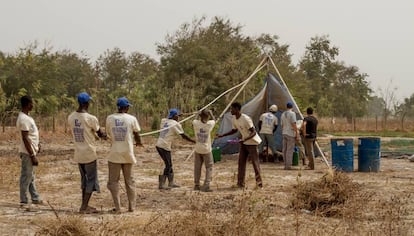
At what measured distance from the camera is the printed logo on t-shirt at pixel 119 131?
804 centimetres

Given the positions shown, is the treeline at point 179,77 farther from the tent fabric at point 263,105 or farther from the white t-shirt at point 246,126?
the white t-shirt at point 246,126

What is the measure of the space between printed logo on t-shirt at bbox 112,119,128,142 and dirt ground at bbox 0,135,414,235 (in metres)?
0.97

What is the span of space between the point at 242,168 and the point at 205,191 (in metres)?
0.98

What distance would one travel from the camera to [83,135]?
8.10m

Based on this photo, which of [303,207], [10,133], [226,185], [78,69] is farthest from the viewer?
[78,69]

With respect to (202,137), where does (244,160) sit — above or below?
below

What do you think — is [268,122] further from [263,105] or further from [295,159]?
[263,105]

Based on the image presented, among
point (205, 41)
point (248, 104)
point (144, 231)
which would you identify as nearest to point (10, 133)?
point (248, 104)

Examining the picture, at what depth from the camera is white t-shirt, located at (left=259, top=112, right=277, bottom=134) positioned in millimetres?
15008

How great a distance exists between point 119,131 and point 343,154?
281 inches

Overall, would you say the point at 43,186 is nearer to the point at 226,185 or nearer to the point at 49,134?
the point at 226,185

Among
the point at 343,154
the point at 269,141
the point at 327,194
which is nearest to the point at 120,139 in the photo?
the point at 327,194

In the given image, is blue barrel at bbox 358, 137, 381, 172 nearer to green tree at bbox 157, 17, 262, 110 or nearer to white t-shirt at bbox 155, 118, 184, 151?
white t-shirt at bbox 155, 118, 184, 151

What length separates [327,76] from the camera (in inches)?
2076
